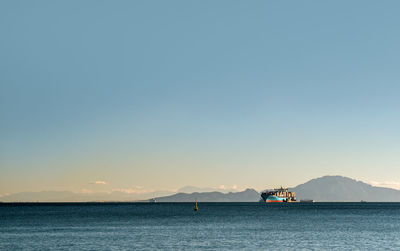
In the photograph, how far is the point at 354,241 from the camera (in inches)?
3497

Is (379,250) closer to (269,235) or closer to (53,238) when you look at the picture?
(269,235)

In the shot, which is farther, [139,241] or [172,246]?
[139,241]

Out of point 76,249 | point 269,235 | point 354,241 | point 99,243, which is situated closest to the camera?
point 76,249

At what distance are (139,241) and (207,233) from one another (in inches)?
825

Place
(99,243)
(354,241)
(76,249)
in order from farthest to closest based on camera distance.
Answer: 1. (354,241)
2. (99,243)
3. (76,249)

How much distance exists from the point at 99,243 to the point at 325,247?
110 ft

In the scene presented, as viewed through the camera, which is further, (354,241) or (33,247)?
(354,241)

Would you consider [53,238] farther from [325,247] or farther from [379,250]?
[379,250]

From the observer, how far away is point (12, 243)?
82.7 m

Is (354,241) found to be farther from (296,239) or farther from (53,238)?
(53,238)

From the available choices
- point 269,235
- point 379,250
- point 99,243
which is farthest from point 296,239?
point 99,243

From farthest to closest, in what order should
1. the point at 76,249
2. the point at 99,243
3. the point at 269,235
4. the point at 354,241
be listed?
the point at 269,235 < the point at 354,241 < the point at 99,243 < the point at 76,249

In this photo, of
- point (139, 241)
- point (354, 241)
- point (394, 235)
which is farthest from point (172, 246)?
point (394, 235)

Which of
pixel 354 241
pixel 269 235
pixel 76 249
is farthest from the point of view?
pixel 269 235
